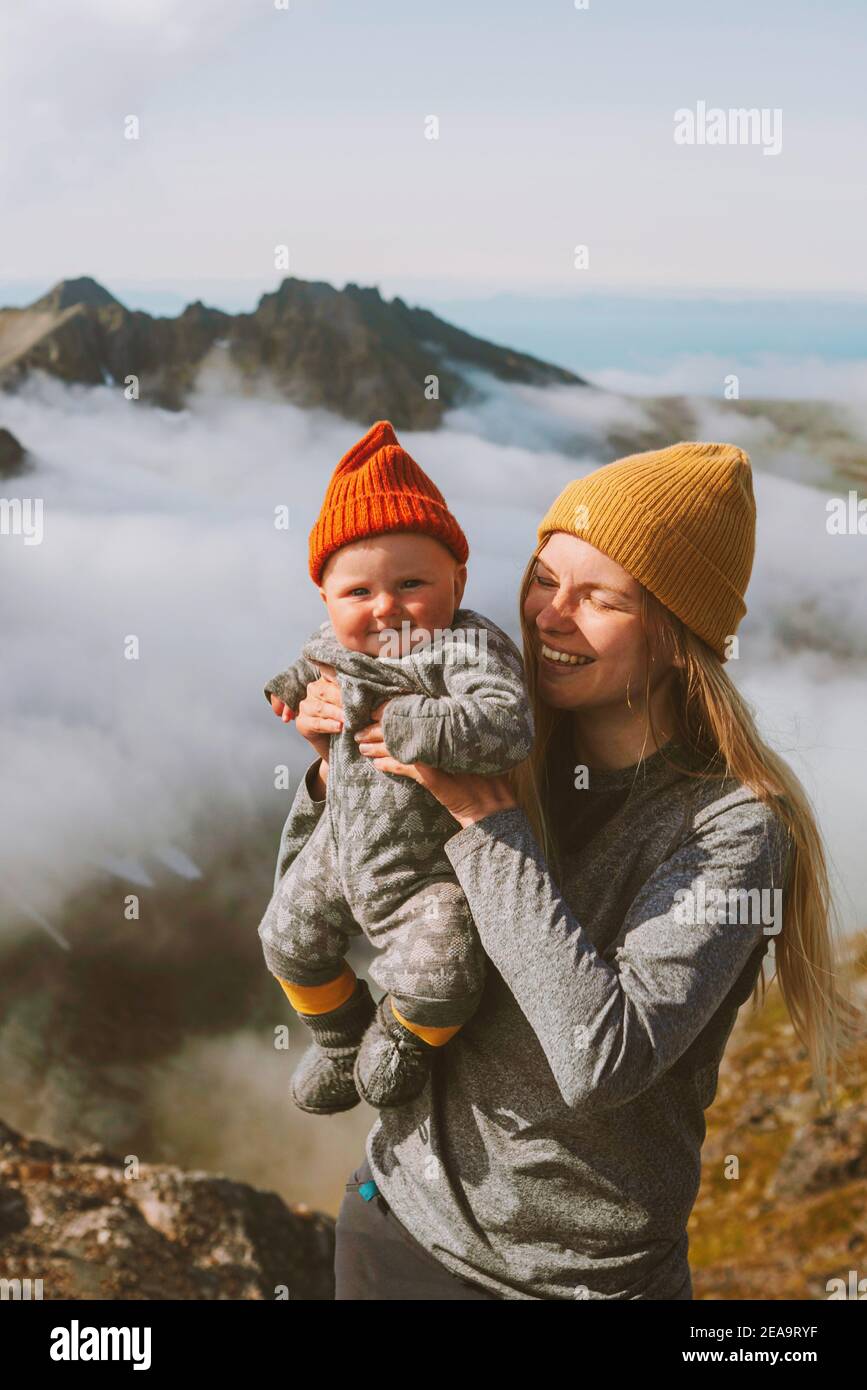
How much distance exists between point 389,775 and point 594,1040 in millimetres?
524

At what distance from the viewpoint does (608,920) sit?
5.90 feet

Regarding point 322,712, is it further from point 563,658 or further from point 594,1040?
point 594,1040

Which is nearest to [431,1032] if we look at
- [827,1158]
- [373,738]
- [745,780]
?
[373,738]

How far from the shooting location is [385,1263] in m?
1.96

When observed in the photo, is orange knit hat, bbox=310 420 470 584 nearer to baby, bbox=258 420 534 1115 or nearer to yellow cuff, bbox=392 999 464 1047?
baby, bbox=258 420 534 1115

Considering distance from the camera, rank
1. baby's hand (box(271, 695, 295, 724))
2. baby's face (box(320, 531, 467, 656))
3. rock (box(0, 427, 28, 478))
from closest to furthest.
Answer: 1. baby's face (box(320, 531, 467, 656))
2. baby's hand (box(271, 695, 295, 724))
3. rock (box(0, 427, 28, 478))

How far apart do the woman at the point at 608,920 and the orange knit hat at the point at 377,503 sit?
6.6 inches

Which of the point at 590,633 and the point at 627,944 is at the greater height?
the point at 590,633

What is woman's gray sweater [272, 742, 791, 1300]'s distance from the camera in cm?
163

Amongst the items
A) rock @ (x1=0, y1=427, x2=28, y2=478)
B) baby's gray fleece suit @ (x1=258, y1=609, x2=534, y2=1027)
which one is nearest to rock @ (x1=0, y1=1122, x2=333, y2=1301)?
baby's gray fleece suit @ (x1=258, y1=609, x2=534, y2=1027)

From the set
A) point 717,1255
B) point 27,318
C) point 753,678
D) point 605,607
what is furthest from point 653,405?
point 605,607

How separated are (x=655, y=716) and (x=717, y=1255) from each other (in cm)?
771

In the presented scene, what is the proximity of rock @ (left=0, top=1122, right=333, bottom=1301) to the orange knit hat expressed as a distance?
447 cm

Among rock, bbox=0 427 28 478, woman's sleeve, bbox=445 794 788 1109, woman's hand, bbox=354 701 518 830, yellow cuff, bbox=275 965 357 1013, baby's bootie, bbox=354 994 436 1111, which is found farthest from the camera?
rock, bbox=0 427 28 478
